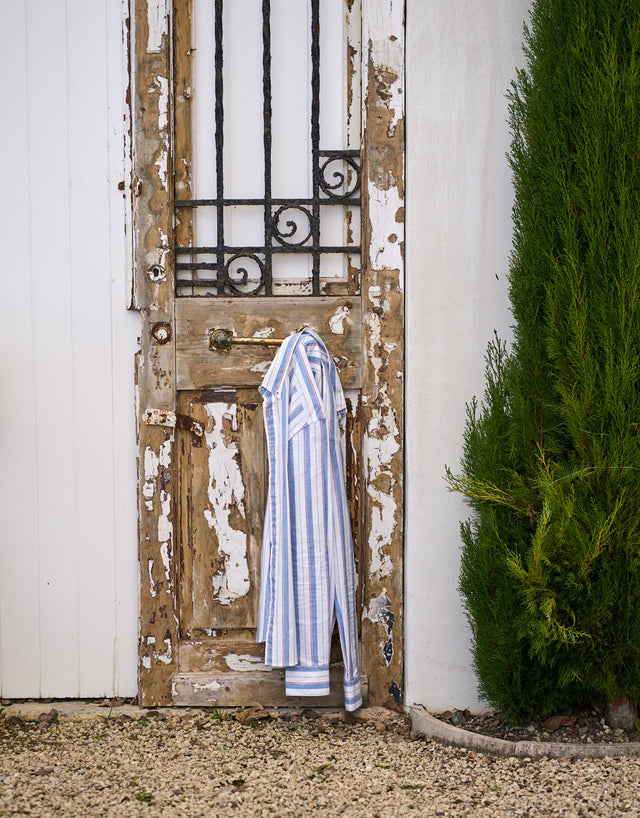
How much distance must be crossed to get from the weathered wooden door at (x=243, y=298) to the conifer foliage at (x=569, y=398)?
0.38m

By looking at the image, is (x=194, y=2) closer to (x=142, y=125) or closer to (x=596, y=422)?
(x=142, y=125)

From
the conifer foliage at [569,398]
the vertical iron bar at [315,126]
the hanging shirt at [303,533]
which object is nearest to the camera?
the conifer foliage at [569,398]

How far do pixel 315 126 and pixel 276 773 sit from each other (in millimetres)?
1949

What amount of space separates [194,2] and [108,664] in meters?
2.21

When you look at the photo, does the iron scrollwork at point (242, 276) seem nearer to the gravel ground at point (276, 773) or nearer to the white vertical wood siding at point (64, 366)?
the white vertical wood siding at point (64, 366)

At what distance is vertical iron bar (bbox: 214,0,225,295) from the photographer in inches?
93.1

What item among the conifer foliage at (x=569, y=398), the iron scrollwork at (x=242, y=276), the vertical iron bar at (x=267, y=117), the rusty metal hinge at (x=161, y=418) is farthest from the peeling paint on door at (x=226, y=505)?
the conifer foliage at (x=569, y=398)

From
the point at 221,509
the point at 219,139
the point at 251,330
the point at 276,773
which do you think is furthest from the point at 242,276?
the point at 276,773

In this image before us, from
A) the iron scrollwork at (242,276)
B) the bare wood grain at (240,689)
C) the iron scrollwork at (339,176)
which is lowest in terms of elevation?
the bare wood grain at (240,689)

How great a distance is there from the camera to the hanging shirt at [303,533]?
2.23m

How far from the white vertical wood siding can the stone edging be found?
1.08 metres

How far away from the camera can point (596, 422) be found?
6.63ft

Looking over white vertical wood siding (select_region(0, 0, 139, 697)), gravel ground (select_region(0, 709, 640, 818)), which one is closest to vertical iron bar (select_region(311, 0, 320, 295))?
white vertical wood siding (select_region(0, 0, 139, 697))

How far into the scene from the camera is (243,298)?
2391mm
